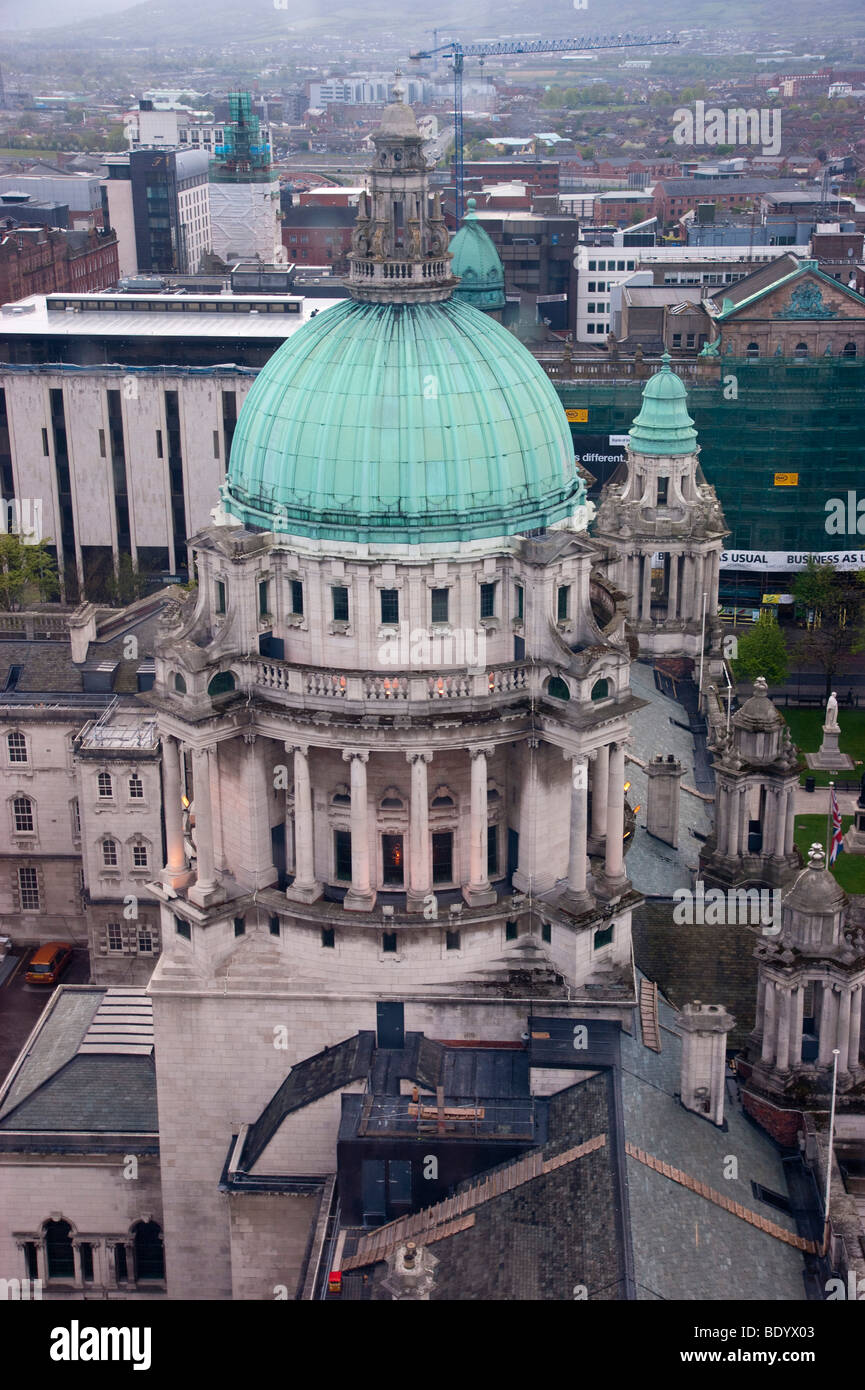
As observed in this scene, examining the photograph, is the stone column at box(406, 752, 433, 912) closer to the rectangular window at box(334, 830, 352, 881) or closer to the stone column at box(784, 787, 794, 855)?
the rectangular window at box(334, 830, 352, 881)

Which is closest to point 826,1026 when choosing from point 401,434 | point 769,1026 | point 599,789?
point 769,1026

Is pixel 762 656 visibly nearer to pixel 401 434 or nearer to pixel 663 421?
pixel 663 421

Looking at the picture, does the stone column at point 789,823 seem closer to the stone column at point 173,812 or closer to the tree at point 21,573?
the stone column at point 173,812

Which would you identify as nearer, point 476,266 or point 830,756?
point 830,756

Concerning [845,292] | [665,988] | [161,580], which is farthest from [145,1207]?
[845,292]

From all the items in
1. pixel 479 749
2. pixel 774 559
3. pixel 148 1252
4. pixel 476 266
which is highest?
pixel 476 266

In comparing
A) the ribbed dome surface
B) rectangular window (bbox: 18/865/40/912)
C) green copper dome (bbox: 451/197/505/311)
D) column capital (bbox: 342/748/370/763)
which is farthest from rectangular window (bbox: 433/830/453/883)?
green copper dome (bbox: 451/197/505/311)

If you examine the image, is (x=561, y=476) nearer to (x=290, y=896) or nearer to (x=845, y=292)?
(x=290, y=896)
